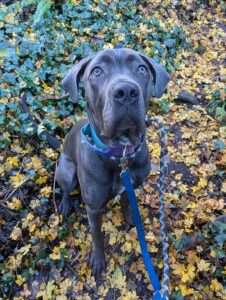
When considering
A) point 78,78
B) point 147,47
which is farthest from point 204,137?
point 78,78

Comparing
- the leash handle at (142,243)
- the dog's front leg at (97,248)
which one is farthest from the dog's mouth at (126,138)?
the dog's front leg at (97,248)

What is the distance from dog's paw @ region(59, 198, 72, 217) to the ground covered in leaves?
75mm

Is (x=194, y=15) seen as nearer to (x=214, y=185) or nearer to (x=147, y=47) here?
(x=147, y=47)

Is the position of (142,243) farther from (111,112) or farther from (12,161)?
(12,161)

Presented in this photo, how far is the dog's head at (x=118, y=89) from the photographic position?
8.17 ft

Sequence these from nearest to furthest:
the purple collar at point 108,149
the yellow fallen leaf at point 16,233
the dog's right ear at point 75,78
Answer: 1. the purple collar at point 108,149
2. the dog's right ear at point 75,78
3. the yellow fallen leaf at point 16,233

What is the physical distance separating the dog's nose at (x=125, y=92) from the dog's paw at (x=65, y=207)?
6.64ft

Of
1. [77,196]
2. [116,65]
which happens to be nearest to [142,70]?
[116,65]

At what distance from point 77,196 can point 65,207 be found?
285mm

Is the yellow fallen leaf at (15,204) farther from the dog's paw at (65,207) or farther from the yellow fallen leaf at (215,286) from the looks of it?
the yellow fallen leaf at (215,286)

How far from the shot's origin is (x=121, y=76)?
2652 millimetres

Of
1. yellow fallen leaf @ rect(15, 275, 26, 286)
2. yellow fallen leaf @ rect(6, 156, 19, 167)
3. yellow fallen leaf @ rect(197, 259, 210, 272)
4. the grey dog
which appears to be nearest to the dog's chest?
the grey dog

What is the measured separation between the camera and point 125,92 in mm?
2426

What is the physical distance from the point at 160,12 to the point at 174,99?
2513 millimetres
